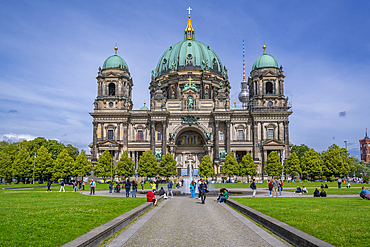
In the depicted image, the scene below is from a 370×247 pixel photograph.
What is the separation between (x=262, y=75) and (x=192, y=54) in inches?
933

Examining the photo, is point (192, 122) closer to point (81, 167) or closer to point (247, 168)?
point (247, 168)

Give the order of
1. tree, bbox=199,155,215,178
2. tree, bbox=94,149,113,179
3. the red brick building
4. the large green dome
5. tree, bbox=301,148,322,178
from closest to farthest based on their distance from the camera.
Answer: tree, bbox=301,148,322,178, tree, bbox=94,149,113,179, tree, bbox=199,155,215,178, the large green dome, the red brick building

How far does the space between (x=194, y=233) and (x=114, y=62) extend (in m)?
78.5

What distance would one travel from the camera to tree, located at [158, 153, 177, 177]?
72.7 m

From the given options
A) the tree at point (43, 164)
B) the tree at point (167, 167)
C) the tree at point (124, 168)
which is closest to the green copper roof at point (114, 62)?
the tree at point (124, 168)

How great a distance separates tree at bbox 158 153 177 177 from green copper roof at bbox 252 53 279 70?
35.5 m

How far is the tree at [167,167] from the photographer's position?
238 ft

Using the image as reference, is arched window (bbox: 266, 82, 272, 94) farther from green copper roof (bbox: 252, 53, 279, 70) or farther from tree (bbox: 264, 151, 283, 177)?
tree (bbox: 264, 151, 283, 177)

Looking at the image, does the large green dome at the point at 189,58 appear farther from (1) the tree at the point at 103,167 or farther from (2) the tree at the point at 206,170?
(1) the tree at the point at 103,167

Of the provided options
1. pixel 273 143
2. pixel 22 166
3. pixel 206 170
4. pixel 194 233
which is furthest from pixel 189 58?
pixel 194 233

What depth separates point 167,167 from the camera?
73062 mm

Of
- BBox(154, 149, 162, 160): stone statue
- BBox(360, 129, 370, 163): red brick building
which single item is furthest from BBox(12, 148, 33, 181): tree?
BBox(360, 129, 370, 163): red brick building

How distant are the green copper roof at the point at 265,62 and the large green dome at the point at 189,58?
50.2 ft

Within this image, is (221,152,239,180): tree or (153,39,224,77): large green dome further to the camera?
(153,39,224,77): large green dome
